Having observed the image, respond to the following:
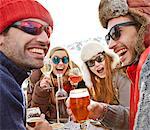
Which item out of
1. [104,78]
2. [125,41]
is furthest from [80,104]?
[125,41]

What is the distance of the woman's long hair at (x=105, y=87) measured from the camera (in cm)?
88

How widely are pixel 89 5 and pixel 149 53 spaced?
22 cm

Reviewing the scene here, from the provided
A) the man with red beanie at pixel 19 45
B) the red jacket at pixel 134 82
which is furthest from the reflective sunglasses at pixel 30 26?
the red jacket at pixel 134 82

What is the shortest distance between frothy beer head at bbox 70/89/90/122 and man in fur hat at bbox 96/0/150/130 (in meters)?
0.12

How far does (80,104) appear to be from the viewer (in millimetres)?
845

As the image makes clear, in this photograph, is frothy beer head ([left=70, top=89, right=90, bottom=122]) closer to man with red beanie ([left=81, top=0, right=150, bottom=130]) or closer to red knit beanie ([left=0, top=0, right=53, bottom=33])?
man with red beanie ([left=81, top=0, right=150, bottom=130])

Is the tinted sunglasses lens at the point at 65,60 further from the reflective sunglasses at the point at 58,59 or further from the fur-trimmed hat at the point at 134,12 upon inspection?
the fur-trimmed hat at the point at 134,12

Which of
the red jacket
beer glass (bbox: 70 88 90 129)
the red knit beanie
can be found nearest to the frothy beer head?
beer glass (bbox: 70 88 90 129)

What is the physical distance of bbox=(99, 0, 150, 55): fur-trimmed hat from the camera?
33.4 inches

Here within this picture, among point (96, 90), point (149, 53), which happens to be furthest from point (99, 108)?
point (149, 53)

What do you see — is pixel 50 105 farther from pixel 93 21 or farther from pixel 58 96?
pixel 93 21

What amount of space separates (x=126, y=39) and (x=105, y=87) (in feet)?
0.47

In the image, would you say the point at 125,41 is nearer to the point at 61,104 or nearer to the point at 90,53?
the point at 90,53

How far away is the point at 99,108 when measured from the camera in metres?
0.88
